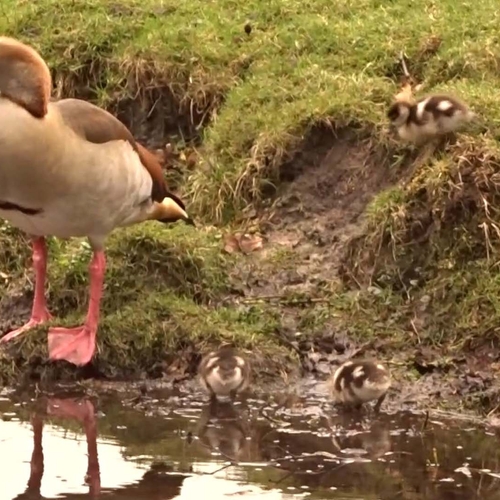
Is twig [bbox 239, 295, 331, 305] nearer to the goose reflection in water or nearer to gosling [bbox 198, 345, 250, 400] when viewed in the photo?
gosling [bbox 198, 345, 250, 400]

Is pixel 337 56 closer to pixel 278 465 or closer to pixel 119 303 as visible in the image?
pixel 119 303

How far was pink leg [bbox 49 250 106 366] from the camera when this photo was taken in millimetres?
6465

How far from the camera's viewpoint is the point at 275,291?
7.26 m

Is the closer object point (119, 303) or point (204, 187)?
point (119, 303)

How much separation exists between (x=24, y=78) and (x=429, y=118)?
6.84 ft

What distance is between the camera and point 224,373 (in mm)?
6066

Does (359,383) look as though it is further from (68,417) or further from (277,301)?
(277,301)

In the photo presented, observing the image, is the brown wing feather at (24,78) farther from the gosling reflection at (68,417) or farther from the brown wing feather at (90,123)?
the gosling reflection at (68,417)

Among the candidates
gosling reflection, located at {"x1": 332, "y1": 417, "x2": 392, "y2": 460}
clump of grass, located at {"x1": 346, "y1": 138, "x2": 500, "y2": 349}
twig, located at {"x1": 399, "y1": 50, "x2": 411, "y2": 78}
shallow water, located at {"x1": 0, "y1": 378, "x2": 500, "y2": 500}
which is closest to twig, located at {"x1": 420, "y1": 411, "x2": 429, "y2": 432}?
shallow water, located at {"x1": 0, "y1": 378, "x2": 500, "y2": 500}

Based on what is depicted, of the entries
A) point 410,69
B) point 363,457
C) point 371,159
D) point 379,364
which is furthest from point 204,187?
point 363,457

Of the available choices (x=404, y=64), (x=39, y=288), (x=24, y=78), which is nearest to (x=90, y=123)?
(x=24, y=78)

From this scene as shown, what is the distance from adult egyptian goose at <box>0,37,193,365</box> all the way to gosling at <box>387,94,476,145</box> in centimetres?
138

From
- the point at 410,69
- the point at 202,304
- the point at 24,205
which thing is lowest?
the point at 202,304

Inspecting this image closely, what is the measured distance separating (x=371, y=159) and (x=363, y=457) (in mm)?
2657
